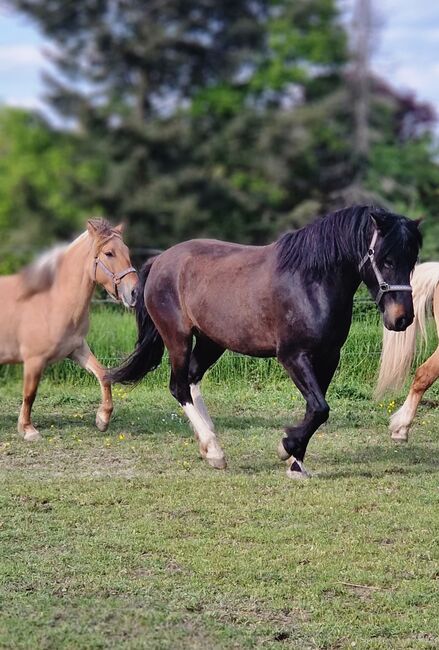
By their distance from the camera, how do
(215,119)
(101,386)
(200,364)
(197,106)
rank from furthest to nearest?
(215,119), (197,106), (101,386), (200,364)

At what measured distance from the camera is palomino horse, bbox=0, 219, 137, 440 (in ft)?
23.0

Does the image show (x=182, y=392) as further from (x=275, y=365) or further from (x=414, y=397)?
(x=275, y=365)

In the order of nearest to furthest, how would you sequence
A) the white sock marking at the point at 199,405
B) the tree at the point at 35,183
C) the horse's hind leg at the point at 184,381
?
the horse's hind leg at the point at 184,381, the white sock marking at the point at 199,405, the tree at the point at 35,183

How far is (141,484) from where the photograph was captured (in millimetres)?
5852

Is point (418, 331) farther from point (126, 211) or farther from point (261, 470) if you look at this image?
point (126, 211)

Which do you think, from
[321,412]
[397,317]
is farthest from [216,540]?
[397,317]

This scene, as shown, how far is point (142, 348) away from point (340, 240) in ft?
6.32

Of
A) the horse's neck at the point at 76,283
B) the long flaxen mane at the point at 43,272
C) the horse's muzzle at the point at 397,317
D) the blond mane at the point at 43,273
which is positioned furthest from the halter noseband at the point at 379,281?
the blond mane at the point at 43,273

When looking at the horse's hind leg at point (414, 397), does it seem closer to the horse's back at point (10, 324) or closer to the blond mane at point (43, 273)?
the blond mane at point (43, 273)

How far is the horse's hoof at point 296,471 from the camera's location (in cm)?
593

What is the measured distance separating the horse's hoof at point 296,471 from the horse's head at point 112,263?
5.80 ft

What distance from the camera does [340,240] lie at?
5.75 m

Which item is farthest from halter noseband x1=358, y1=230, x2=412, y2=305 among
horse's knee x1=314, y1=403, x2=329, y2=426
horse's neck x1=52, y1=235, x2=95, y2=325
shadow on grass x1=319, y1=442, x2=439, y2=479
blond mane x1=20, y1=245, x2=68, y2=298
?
blond mane x1=20, y1=245, x2=68, y2=298

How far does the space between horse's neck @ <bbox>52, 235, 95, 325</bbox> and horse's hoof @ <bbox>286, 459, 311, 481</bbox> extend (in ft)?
7.12
